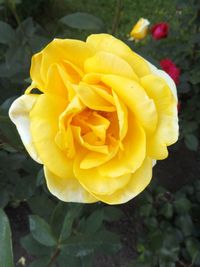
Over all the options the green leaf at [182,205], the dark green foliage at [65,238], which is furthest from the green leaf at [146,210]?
the dark green foliage at [65,238]

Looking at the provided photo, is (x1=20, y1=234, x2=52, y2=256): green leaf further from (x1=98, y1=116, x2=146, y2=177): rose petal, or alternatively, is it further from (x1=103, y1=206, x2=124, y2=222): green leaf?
(x1=98, y1=116, x2=146, y2=177): rose petal

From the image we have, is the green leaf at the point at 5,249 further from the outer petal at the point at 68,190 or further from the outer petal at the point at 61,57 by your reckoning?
the outer petal at the point at 61,57

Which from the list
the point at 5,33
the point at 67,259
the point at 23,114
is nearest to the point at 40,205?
the point at 67,259

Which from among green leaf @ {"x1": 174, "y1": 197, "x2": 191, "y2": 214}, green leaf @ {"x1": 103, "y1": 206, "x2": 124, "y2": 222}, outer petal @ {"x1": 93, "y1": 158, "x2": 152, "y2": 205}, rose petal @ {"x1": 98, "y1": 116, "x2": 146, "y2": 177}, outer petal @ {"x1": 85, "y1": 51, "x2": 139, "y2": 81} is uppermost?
outer petal @ {"x1": 85, "y1": 51, "x2": 139, "y2": 81}

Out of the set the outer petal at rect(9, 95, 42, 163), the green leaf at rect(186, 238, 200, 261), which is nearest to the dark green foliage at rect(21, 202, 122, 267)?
the outer petal at rect(9, 95, 42, 163)

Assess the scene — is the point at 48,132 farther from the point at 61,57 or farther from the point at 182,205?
the point at 182,205

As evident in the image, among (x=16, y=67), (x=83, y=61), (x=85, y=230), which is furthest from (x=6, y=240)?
(x=16, y=67)
